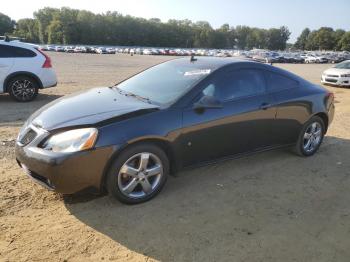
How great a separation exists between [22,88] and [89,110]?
6.31 m

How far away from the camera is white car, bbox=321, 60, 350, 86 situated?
16812 millimetres

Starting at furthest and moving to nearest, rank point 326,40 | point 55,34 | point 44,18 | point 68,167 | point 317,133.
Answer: point 326,40, point 44,18, point 55,34, point 317,133, point 68,167

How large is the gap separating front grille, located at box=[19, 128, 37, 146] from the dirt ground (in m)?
0.64

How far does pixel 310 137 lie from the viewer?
243 inches

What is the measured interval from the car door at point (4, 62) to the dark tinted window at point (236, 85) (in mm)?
6686

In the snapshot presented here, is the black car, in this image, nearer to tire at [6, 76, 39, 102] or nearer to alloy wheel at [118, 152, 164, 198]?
alloy wheel at [118, 152, 164, 198]

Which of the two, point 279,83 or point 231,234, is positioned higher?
point 279,83

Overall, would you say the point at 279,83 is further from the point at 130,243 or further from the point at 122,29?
the point at 122,29

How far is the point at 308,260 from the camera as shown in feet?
11.2

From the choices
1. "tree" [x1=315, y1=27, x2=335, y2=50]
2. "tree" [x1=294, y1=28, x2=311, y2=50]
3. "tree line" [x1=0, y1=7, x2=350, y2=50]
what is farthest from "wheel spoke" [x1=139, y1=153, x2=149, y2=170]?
"tree" [x1=294, y1=28, x2=311, y2=50]

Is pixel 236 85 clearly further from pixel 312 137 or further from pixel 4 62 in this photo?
pixel 4 62

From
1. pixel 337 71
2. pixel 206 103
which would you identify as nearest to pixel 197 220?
pixel 206 103

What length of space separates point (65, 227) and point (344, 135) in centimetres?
588

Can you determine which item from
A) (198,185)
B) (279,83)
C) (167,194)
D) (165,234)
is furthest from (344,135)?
(165,234)
